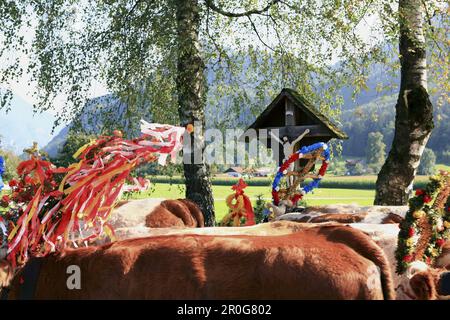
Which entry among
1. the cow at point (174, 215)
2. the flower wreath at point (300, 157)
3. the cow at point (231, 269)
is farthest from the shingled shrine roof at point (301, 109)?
the cow at point (231, 269)

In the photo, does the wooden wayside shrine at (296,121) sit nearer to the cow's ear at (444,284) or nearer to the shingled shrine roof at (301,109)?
the shingled shrine roof at (301,109)

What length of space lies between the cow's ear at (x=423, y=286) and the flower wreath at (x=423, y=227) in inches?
14.5

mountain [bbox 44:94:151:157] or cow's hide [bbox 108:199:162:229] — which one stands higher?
mountain [bbox 44:94:151:157]

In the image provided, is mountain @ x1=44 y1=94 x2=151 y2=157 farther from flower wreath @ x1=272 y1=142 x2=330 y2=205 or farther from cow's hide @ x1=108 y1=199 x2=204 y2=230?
flower wreath @ x1=272 y1=142 x2=330 y2=205

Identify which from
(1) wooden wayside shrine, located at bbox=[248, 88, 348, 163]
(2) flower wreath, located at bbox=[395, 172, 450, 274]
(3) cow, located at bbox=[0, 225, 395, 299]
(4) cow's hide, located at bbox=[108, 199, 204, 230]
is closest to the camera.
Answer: (3) cow, located at bbox=[0, 225, 395, 299]

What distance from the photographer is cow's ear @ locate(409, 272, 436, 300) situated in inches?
136

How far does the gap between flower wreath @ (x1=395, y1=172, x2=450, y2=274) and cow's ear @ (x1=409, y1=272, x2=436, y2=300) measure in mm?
369

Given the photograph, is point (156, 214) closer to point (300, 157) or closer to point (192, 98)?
point (300, 157)

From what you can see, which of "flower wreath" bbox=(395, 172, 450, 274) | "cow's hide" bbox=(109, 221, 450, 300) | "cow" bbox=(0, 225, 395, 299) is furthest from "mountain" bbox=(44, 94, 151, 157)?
"cow" bbox=(0, 225, 395, 299)

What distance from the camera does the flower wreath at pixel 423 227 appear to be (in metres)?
3.93

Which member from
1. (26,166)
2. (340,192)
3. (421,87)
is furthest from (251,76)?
(340,192)

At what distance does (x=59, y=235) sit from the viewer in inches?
150

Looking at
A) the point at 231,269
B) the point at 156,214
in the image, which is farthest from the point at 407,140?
the point at 231,269
